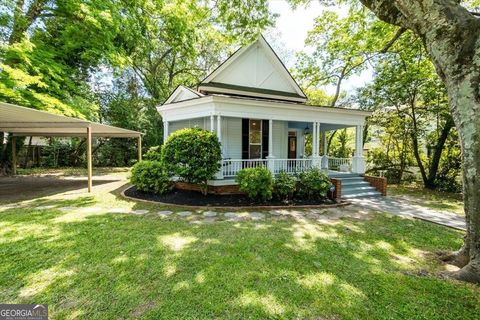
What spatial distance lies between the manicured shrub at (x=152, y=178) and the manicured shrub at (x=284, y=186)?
406 cm

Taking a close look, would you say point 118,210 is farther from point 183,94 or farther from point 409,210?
point 409,210

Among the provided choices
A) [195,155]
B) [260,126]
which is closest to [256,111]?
[260,126]

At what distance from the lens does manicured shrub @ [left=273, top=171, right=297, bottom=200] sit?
8461 mm

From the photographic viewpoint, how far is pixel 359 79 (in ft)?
59.1

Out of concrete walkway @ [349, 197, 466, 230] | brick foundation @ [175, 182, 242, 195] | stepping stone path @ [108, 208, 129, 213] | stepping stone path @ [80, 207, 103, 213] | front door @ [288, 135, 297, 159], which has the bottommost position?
concrete walkway @ [349, 197, 466, 230]

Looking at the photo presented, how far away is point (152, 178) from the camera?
29.1ft

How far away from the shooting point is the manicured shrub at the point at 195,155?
816 cm

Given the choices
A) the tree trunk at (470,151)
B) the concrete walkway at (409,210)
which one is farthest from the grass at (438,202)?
the tree trunk at (470,151)

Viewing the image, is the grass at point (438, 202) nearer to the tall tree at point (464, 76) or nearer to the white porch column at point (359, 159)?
the white porch column at point (359, 159)

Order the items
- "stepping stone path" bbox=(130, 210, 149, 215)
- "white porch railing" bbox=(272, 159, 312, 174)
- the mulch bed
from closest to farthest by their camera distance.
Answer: "stepping stone path" bbox=(130, 210, 149, 215) → the mulch bed → "white porch railing" bbox=(272, 159, 312, 174)

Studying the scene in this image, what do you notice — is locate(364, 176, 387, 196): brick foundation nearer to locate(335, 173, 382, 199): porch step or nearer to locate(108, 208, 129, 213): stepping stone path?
locate(335, 173, 382, 199): porch step

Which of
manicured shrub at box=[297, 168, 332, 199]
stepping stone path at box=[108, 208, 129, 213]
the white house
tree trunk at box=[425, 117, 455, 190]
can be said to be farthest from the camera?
tree trunk at box=[425, 117, 455, 190]

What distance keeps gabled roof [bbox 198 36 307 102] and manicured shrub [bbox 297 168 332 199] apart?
551 cm

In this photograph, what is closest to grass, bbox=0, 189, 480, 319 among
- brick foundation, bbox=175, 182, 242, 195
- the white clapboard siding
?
brick foundation, bbox=175, 182, 242, 195
